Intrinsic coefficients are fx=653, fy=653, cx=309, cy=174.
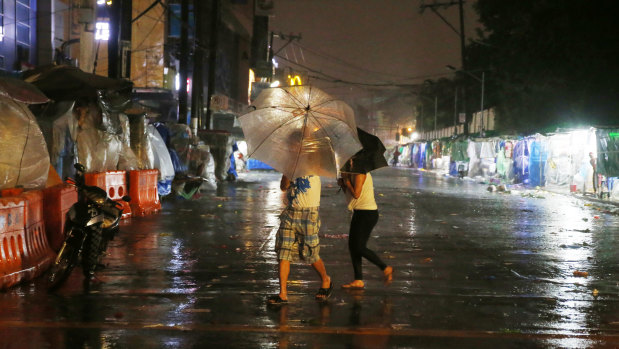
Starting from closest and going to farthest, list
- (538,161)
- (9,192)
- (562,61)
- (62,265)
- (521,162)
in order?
(62,265) → (9,192) → (538,161) → (521,162) → (562,61)

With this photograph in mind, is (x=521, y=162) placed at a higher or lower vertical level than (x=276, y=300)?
higher

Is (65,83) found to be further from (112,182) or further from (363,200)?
(363,200)

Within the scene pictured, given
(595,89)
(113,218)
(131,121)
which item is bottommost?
(113,218)

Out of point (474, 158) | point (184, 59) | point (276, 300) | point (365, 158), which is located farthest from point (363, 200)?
point (474, 158)

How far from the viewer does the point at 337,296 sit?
7.09m

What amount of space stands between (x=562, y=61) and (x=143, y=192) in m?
24.7

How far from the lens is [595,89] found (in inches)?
1276

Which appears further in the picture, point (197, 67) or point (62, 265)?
point (197, 67)

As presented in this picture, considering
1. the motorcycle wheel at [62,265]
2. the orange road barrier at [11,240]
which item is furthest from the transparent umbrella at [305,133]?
the orange road barrier at [11,240]

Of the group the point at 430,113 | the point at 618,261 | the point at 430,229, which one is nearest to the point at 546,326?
the point at 618,261

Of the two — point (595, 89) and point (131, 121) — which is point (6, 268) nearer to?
point (131, 121)

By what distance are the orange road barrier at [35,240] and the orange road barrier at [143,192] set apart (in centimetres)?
613

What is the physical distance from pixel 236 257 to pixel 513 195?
57.9ft

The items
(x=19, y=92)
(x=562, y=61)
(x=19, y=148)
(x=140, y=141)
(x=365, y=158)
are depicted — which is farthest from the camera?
(x=562, y=61)
